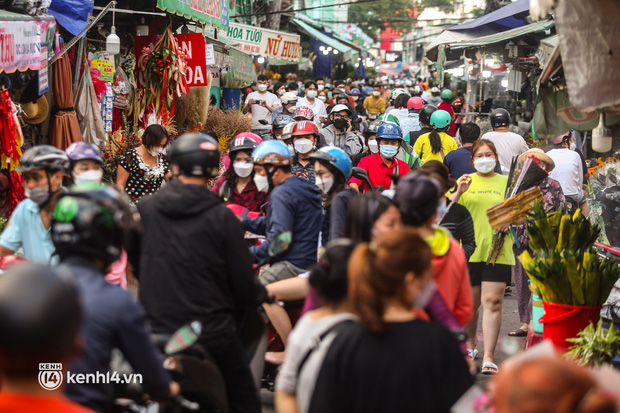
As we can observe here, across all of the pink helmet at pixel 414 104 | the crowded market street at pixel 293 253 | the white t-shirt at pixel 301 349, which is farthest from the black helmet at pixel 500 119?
the white t-shirt at pixel 301 349

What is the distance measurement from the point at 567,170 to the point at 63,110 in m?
6.60

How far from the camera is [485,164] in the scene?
8000mm

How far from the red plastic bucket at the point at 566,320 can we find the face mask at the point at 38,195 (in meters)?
3.69

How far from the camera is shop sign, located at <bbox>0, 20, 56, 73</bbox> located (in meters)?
8.50

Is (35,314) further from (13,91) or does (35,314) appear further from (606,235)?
(13,91)

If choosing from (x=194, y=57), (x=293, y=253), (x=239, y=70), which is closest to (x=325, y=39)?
(x=239, y=70)

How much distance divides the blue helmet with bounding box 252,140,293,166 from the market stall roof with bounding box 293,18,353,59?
35.9 m

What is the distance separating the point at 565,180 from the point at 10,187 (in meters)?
6.52

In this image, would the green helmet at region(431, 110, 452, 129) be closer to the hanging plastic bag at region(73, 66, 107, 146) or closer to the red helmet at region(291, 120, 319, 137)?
the red helmet at region(291, 120, 319, 137)

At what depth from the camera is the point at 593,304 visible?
20.1ft

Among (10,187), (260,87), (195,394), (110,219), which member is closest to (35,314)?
(110,219)

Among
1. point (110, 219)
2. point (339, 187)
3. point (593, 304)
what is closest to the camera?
point (110, 219)

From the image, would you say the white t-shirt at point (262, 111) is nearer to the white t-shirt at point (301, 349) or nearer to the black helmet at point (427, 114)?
the black helmet at point (427, 114)

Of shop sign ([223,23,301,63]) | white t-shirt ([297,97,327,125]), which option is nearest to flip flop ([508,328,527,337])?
white t-shirt ([297,97,327,125])
